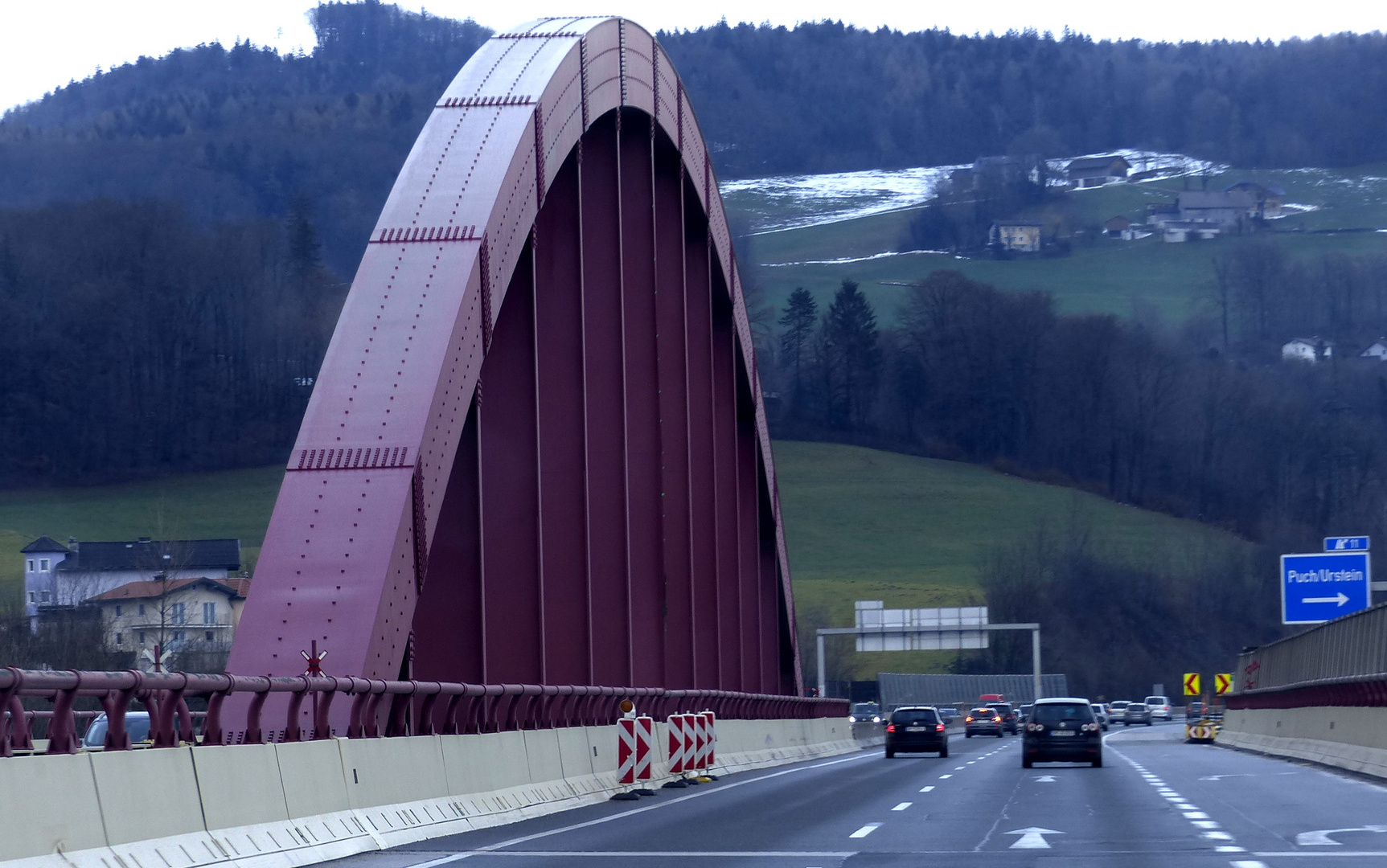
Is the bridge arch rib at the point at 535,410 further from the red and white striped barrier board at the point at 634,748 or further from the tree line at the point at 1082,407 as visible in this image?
the tree line at the point at 1082,407

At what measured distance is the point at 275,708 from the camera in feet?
48.0

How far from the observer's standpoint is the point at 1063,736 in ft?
111

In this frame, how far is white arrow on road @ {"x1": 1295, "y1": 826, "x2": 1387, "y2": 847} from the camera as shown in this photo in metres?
14.1

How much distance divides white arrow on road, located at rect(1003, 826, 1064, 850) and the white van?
263 ft

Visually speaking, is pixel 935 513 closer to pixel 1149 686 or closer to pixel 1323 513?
pixel 1149 686

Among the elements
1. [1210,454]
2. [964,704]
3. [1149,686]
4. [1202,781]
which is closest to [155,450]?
[964,704]

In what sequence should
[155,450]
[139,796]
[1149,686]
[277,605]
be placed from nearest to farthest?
[139,796] < [277,605] < [155,450] < [1149,686]

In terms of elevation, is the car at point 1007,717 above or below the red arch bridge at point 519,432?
below

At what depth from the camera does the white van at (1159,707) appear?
9356cm


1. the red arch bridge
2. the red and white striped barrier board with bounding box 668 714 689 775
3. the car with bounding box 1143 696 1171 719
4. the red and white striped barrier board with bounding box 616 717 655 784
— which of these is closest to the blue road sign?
the red arch bridge

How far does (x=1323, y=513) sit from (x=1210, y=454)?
372 inches

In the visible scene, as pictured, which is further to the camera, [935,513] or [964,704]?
[935,513]

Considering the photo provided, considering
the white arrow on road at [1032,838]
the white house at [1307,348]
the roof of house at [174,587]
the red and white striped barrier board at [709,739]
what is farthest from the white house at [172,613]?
the white house at [1307,348]

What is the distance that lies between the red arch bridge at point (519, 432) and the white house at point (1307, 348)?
472 feet
